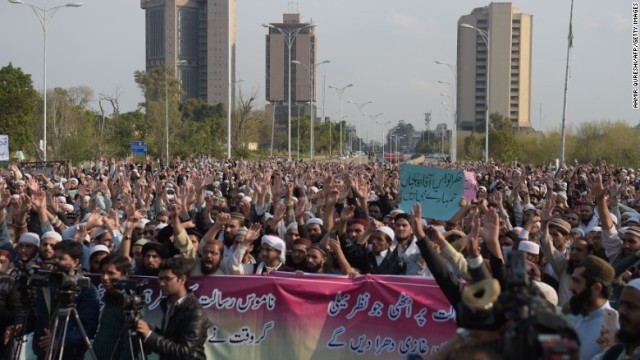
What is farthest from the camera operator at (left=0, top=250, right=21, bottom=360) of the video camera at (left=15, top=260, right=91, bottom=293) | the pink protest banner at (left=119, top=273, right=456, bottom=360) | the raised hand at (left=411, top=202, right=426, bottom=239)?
the raised hand at (left=411, top=202, right=426, bottom=239)

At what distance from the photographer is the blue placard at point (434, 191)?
11891mm

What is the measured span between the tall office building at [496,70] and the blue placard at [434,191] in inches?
5551

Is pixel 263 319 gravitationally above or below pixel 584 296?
below

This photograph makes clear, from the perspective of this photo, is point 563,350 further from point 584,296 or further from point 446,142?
point 446,142

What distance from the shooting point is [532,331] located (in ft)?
8.47

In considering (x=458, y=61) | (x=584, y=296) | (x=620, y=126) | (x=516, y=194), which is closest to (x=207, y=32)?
(x=458, y=61)

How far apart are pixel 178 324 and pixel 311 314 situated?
2.22 metres

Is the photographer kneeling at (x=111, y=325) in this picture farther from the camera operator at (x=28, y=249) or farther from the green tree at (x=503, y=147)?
the green tree at (x=503, y=147)

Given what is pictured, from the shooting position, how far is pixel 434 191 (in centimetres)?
1223

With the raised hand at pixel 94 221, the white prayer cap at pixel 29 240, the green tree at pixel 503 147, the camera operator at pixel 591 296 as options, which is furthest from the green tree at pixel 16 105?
the camera operator at pixel 591 296

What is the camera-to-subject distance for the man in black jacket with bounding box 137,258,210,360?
5527 millimetres

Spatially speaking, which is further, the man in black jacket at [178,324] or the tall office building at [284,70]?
the tall office building at [284,70]

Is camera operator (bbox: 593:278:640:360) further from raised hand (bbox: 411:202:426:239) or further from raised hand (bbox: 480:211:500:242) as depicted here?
raised hand (bbox: 411:202:426:239)

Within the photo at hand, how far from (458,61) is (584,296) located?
537 feet
